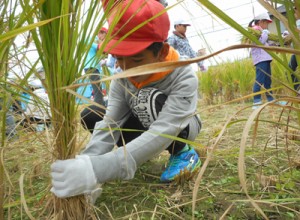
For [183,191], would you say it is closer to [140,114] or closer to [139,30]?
[140,114]

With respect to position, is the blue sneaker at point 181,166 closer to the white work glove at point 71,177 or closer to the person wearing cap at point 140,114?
the person wearing cap at point 140,114

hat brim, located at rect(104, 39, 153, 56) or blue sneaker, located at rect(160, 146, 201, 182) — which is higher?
hat brim, located at rect(104, 39, 153, 56)

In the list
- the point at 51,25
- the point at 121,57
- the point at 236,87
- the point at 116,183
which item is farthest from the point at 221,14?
the point at 236,87

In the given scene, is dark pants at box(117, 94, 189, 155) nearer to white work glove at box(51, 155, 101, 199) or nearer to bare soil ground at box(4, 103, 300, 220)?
bare soil ground at box(4, 103, 300, 220)

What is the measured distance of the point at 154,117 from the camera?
1.03m

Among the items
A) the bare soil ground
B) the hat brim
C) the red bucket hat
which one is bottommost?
the bare soil ground

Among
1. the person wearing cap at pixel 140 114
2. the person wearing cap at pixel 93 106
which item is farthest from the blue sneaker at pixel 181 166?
the person wearing cap at pixel 93 106

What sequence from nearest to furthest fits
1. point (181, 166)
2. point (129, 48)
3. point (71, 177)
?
1. point (71, 177)
2. point (129, 48)
3. point (181, 166)

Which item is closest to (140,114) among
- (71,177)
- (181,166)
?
(181,166)

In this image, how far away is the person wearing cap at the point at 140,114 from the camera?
66 centimetres

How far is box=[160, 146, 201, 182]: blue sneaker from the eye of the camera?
37.7 inches

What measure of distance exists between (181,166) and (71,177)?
47cm

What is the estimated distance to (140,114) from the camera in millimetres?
1076

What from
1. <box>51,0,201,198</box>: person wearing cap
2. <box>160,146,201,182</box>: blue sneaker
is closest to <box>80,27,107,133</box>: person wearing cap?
<box>51,0,201,198</box>: person wearing cap
